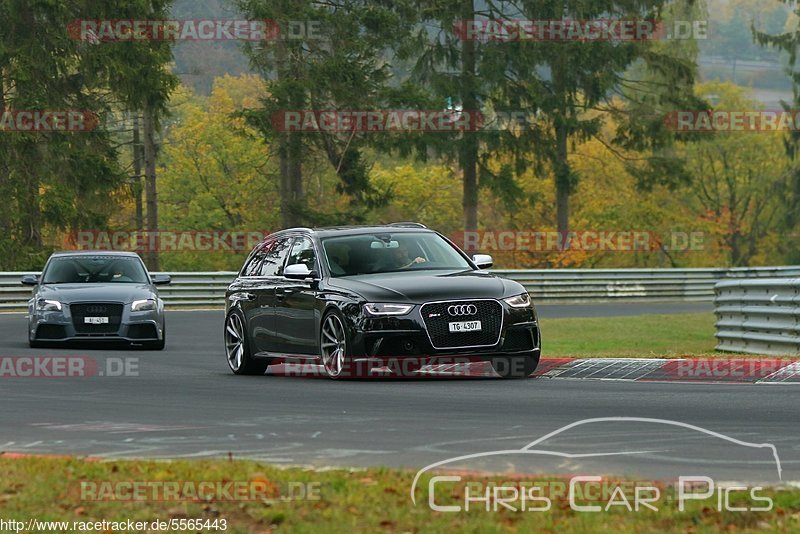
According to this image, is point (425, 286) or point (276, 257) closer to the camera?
point (425, 286)

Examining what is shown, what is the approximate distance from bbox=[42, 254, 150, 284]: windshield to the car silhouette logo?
9423mm

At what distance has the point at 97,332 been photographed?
880 inches

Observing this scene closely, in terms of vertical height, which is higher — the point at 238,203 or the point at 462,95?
the point at 462,95

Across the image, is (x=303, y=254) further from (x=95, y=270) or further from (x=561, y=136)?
(x=561, y=136)

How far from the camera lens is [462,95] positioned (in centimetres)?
5569

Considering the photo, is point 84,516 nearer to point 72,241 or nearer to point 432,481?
point 432,481

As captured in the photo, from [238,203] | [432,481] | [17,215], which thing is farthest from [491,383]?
[238,203]

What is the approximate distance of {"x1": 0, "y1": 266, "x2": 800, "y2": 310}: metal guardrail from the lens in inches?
1602

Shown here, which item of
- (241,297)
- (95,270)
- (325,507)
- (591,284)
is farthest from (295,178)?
(325,507)

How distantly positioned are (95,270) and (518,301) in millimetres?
10006

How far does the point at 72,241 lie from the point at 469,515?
42.9m

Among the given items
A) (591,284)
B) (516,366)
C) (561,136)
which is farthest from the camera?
(561,136)

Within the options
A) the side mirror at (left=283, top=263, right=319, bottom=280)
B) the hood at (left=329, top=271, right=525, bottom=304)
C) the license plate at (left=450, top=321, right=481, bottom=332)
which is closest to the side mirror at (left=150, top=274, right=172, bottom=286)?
the side mirror at (left=283, top=263, right=319, bottom=280)

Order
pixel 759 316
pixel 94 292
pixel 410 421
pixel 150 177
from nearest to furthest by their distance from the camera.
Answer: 1. pixel 410 421
2. pixel 759 316
3. pixel 94 292
4. pixel 150 177
